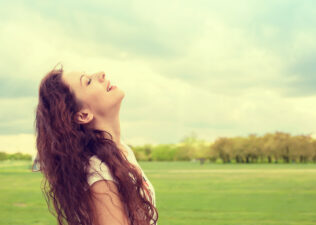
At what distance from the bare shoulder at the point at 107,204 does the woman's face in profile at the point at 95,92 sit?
392 millimetres

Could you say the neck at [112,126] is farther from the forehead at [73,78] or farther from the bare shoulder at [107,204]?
the bare shoulder at [107,204]

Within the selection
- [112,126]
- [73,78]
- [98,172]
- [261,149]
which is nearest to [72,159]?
[98,172]

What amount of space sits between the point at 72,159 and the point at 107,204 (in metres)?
0.30

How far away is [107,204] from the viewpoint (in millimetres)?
1882

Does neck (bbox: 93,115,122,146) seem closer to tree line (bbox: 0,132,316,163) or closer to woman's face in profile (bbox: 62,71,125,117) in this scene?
woman's face in profile (bbox: 62,71,125,117)

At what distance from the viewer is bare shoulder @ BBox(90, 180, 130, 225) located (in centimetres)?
188

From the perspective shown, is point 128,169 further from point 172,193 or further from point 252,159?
point 252,159

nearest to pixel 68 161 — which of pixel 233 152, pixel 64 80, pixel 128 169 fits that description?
pixel 128 169

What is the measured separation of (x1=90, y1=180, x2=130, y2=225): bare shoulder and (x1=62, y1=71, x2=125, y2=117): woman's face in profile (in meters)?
0.39

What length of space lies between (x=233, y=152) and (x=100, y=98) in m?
63.2

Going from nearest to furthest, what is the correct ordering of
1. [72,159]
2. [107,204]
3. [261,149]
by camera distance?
[107,204]
[72,159]
[261,149]

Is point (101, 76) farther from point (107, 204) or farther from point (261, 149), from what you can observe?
point (261, 149)

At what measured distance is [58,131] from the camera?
2088mm

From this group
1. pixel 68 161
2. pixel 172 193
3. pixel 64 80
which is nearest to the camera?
pixel 68 161
